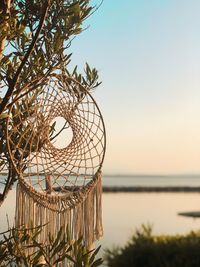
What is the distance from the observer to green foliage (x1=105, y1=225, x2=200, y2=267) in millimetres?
5160

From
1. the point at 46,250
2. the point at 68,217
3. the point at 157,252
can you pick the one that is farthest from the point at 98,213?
the point at 157,252

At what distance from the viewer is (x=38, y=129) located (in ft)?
14.8

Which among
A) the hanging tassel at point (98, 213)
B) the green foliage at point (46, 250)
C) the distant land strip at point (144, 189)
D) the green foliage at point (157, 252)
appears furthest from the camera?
the distant land strip at point (144, 189)

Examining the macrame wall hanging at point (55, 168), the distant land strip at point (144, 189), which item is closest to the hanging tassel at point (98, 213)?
the macrame wall hanging at point (55, 168)

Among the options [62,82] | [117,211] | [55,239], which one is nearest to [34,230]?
[55,239]

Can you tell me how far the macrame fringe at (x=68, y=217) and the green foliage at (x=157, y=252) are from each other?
0.99 m

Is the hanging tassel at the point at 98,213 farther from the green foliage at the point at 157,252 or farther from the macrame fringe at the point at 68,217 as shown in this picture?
the green foliage at the point at 157,252

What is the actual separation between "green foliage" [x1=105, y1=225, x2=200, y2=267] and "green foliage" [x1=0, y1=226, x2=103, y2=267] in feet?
4.43

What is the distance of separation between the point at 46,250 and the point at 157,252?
5.28 ft

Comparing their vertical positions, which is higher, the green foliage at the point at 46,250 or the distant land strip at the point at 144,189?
the distant land strip at the point at 144,189

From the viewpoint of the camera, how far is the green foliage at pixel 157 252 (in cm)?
516

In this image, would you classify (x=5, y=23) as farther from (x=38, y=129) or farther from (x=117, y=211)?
(x=117, y=211)

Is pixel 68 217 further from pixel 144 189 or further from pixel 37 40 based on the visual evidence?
pixel 144 189

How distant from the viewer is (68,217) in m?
4.09
